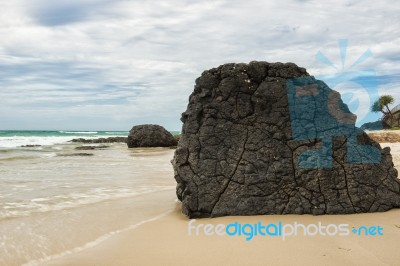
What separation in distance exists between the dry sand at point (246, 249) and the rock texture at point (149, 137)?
24.0m

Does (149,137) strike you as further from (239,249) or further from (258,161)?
(239,249)

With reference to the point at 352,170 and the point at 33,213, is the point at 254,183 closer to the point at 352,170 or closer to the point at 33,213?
the point at 352,170

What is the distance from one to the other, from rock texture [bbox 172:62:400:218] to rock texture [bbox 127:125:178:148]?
2314 cm

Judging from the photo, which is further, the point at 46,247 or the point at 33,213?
the point at 33,213

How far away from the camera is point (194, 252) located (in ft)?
12.5

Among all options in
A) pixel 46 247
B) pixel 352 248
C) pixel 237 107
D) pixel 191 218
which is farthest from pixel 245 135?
pixel 46 247

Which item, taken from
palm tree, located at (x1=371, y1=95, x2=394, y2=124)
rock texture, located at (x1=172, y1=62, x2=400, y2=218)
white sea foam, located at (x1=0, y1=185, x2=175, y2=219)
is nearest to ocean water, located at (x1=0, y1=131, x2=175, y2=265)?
white sea foam, located at (x1=0, y1=185, x2=175, y2=219)

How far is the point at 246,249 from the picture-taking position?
12.6ft

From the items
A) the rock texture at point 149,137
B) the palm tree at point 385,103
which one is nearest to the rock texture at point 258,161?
the rock texture at point 149,137

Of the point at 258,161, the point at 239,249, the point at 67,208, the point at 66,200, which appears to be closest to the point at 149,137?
the point at 66,200

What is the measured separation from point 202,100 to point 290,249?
2684 mm

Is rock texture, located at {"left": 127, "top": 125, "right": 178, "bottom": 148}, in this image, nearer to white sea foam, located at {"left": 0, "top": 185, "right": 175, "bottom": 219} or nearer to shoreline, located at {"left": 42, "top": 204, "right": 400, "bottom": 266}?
white sea foam, located at {"left": 0, "top": 185, "right": 175, "bottom": 219}

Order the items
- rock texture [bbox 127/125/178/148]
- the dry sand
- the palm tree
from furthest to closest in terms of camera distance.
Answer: the palm tree
rock texture [bbox 127/125/178/148]
the dry sand

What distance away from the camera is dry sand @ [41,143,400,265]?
3510 millimetres
